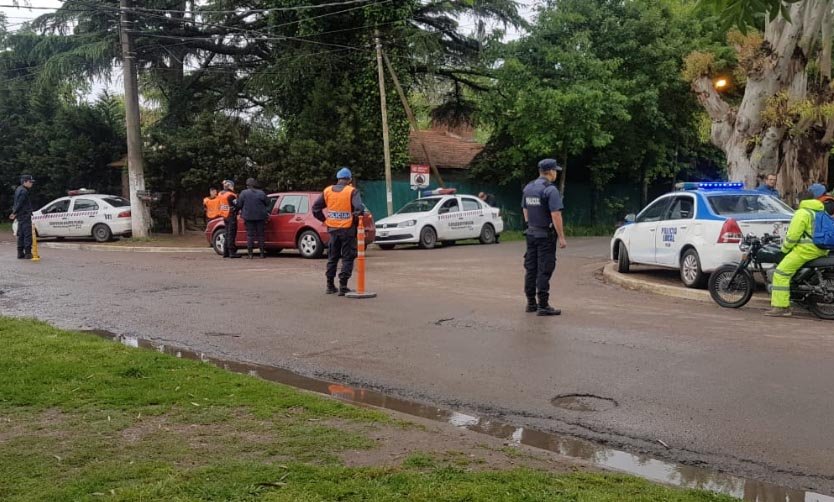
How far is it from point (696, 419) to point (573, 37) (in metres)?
22.4

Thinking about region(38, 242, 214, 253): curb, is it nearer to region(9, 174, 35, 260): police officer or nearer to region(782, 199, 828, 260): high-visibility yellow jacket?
region(9, 174, 35, 260): police officer

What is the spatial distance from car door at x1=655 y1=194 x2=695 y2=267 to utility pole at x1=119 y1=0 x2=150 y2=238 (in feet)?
52.7

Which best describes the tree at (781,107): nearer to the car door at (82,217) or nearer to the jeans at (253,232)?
the jeans at (253,232)

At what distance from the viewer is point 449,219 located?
20.9 meters

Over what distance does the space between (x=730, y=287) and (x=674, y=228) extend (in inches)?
77.1

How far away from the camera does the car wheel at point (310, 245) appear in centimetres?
1688

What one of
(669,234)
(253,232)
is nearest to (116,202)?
(253,232)

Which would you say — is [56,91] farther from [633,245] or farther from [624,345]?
[624,345]

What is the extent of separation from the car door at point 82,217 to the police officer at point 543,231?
17507mm

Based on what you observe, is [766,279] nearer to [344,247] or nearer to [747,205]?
[747,205]

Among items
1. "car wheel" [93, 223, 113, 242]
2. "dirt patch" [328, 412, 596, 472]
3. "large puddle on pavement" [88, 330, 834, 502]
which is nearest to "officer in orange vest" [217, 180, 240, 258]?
"car wheel" [93, 223, 113, 242]

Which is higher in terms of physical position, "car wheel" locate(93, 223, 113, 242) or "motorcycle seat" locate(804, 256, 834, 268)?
"car wheel" locate(93, 223, 113, 242)

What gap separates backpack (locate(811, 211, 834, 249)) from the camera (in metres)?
8.87

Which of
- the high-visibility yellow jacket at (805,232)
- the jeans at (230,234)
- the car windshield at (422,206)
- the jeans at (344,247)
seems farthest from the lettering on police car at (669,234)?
the jeans at (230,234)
